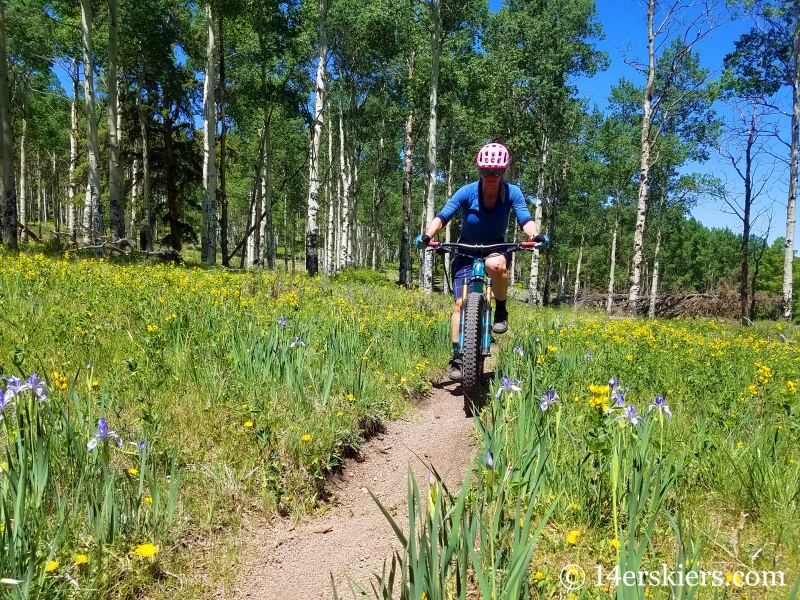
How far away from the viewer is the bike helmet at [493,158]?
160 inches

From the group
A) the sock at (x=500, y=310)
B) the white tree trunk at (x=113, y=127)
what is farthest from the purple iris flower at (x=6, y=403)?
the white tree trunk at (x=113, y=127)

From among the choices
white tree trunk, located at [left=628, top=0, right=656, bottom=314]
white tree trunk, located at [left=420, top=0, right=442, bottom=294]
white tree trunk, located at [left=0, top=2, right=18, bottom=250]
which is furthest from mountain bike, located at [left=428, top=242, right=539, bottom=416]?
white tree trunk, located at [left=628, top=0, right=656, bottom=314]

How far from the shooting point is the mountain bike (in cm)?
383

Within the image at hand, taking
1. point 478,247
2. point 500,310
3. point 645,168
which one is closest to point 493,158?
point 478,247

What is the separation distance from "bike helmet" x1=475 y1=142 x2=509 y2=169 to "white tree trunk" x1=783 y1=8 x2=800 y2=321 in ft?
57.0

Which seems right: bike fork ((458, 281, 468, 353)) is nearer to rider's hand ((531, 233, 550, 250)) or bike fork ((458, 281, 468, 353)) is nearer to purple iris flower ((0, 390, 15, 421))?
rider's hand ((531, 233, 550, 250))

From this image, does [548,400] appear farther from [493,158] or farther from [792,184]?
[792,184]

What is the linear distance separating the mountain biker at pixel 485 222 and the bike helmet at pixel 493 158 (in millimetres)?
14

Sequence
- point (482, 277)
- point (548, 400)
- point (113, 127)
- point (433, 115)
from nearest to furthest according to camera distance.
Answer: point (548, 400) → point (482, 277) → point (113, 127) → point (433, 115)

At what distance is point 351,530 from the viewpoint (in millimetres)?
2254

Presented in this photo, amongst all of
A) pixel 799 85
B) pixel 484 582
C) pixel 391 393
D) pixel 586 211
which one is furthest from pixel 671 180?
pixel 484 582

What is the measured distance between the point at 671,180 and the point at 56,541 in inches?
1470

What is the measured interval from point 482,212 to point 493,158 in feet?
1.94

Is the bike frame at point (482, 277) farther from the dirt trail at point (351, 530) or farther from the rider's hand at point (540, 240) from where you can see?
the dirt trail at point (351, 530)
